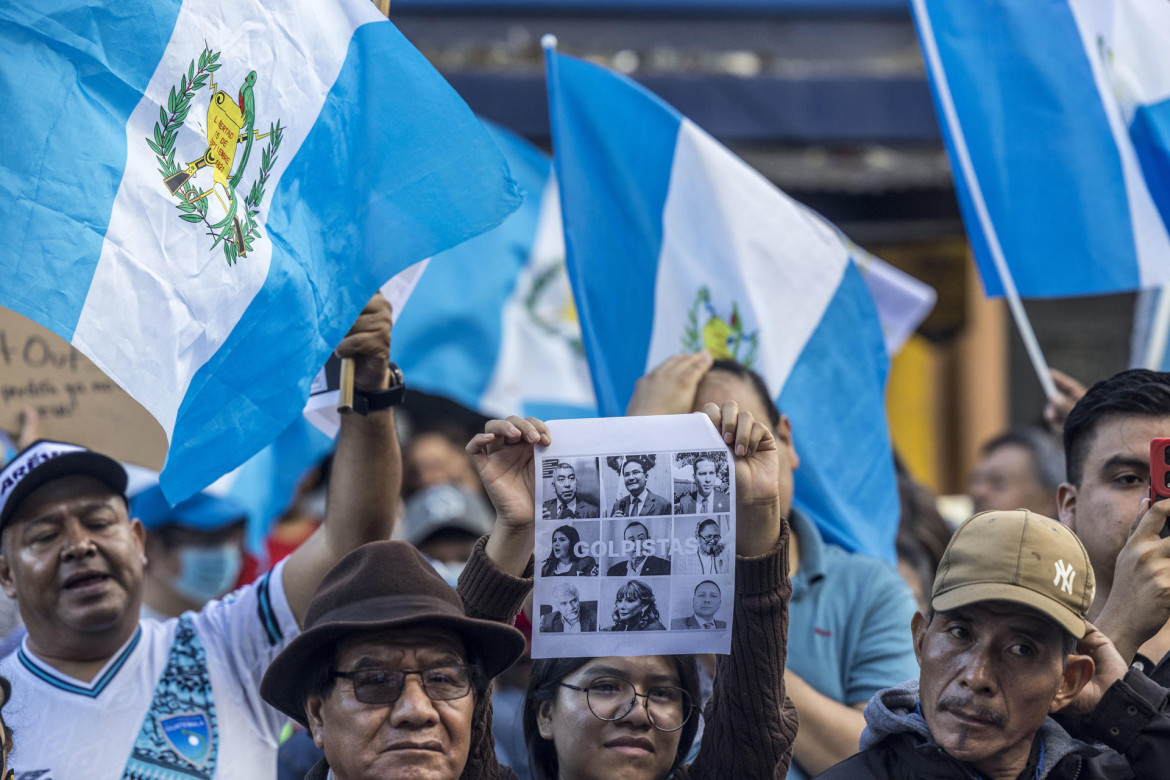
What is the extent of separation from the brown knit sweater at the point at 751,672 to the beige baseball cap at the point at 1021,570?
0.28 metres

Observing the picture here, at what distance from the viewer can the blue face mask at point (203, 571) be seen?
15.9 ft

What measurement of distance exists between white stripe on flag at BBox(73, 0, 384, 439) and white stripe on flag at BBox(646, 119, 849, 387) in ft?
5.19

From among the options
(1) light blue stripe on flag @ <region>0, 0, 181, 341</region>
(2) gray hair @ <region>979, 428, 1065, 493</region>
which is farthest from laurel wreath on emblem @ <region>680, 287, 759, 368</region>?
(1) light blue stripe on flag @ <region>0, 0, 181, 341</region>

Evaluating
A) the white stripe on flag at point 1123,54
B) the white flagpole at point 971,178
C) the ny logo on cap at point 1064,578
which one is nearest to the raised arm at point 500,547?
the ny logo on cap at point 1064,578

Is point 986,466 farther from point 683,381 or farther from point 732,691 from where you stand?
point 732,691

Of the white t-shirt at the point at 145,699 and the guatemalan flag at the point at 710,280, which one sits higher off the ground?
the guatemalan flag at the point at 710,280

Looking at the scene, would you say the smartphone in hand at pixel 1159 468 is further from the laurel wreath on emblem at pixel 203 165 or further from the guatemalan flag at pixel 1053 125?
the laurel wreath on emblem at pixel 203 165

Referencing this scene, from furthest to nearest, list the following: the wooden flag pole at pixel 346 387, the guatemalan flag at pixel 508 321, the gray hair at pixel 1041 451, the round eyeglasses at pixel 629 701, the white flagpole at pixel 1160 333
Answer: the guatemalan flag at pixel 508 321
the gray hair at pixel 1041 451
the white flagpole at pixel 1160 333
the wooden flag pole at pixel 346 387
the round eyeglasses at pixel 629 701

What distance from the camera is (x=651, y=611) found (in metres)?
2.47

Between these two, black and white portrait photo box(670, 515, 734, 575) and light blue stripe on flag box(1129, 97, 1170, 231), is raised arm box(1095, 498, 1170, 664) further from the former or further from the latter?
light blue stripe on flag box(1129, 97, 1170, 231)

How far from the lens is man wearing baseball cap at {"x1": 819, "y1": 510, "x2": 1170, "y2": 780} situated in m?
2.31

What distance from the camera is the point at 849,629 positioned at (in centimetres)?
317

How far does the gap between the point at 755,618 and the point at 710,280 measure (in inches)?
74.7

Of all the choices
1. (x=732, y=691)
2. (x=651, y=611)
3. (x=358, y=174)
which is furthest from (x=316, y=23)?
(x=732, y=691)
